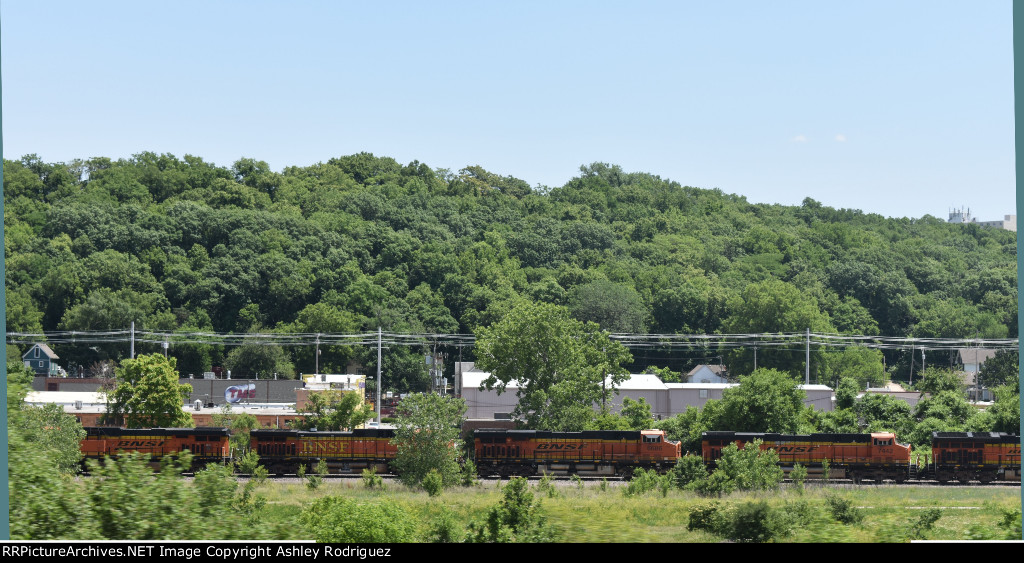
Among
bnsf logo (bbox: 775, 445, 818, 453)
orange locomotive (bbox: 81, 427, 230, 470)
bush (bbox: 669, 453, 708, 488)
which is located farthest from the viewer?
bnsf logo (bbox: 775, 445, 818, 453)

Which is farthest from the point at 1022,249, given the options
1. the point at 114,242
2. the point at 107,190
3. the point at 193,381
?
the point at 107,190

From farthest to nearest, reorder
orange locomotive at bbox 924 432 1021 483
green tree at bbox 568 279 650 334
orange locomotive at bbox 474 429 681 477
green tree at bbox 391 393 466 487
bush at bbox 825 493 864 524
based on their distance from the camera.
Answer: green tree at bbox 568 279 650 334 → orange locomotive at bbox 474 429 681 477 → orange locomotive at bbox 924 432 1021 483 → green tree at bbox 391 393 466 487 → bush at bbox 825 493 864 524

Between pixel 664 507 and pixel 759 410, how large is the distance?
44.0ft

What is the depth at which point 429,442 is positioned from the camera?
1088 inches

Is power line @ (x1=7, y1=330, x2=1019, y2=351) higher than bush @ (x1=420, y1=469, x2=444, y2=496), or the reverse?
power line @ (x1=7, y1=330, x2=1019, y2=351)

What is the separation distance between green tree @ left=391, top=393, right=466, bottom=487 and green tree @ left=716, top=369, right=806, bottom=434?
40.0 feet

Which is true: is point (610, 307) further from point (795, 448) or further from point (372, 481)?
point (372, 481)

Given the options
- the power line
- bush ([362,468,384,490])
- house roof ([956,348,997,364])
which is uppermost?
the power line

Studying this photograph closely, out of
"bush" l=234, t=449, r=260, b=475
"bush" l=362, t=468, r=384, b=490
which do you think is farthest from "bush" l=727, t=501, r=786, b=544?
"bush" l=234, t=449, r=260, b=475

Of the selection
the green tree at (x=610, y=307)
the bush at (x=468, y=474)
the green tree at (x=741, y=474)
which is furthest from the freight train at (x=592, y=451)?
the green tree at (x=610, y=307)

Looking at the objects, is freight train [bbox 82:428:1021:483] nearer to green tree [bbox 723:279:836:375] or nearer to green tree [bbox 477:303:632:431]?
green tree [bbox 477:303:632:431]

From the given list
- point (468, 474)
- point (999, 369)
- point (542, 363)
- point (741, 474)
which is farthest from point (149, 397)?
point (999, 369)

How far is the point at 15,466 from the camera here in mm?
10883

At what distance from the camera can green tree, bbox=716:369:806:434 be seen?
112 ft
